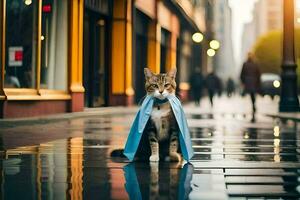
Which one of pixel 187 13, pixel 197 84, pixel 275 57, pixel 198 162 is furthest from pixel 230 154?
pixel 275 57

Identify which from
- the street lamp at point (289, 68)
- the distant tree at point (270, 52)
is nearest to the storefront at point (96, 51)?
the street lamp at point (289, 68)

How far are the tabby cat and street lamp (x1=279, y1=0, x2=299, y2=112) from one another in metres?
15.0

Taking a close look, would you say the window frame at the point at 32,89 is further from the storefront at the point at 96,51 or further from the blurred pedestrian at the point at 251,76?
the blurred pedestrian at the point at 251,76

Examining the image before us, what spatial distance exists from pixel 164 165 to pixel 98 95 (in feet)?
54.3

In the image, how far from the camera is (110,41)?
24109mm

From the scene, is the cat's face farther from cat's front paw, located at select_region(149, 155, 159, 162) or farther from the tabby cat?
cat's front paw, located at select_region(149, 155, 159, 162)

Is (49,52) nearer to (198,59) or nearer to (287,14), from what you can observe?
(287,14)

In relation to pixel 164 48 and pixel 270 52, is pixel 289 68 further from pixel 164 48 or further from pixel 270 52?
pixel 270 52

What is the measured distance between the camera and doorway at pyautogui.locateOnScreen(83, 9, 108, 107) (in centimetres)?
2189

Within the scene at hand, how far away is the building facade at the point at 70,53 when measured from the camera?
1565 centimetres

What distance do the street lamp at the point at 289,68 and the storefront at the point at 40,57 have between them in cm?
725

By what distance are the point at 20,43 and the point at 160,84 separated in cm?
1060

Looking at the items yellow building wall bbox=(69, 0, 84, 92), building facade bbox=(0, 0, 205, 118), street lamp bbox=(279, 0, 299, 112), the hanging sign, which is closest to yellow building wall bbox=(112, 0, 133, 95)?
building facade bbox=(0, 0, 205, 118)

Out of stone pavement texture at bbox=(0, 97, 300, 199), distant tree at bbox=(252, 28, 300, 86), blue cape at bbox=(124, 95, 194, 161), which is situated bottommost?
stone pavement texture at bbox=(0, 97, 300, 199)
